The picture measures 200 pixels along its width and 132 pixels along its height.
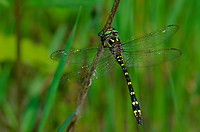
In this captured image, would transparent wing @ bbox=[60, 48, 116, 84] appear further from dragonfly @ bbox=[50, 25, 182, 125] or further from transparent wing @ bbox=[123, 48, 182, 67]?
transparent wing @ bbox=[123, 48, 182, 67]

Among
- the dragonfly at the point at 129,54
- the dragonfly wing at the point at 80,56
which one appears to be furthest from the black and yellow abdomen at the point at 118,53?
the dragonfly wing at the point at 80,56

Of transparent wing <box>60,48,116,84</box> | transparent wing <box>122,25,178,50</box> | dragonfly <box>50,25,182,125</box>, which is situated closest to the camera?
transparent wing <box>60,48,116,84</box>

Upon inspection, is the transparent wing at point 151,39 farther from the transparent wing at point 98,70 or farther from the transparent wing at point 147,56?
the transparent wing at point 98,70

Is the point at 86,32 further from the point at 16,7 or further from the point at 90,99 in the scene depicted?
the point at 16,7

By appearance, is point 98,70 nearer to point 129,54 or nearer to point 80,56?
point 80,56

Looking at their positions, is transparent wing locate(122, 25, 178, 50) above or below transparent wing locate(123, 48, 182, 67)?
above

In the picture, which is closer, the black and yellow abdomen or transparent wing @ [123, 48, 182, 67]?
the black and yellow abdomen

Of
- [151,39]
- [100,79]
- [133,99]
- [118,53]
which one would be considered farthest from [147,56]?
[100,79]

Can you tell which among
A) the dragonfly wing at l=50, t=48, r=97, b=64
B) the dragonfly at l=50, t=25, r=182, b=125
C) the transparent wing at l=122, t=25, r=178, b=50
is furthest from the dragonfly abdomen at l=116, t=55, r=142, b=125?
the dragonfly wing at l=50, t=48, r=97, b=64

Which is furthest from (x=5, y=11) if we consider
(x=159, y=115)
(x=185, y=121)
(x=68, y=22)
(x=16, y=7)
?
(x=185, y=121)
